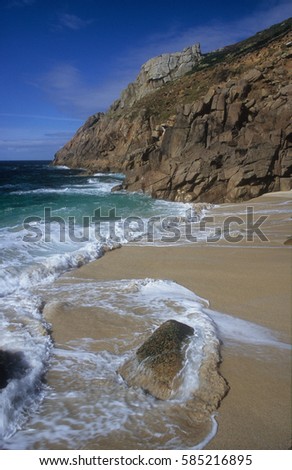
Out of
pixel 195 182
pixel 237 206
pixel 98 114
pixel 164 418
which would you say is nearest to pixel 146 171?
pixel 195 182

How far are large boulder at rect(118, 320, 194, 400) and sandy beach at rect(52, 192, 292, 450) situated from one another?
0.56 meters

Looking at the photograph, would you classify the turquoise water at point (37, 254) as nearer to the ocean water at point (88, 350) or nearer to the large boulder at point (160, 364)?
the ocean water at point (88, 350)

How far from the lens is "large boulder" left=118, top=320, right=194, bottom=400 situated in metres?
3.81

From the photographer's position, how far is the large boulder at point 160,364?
12.5 ft

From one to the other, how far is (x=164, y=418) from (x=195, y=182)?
751 inches

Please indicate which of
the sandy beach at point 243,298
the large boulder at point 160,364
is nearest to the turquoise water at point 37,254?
the sandy beach at point 243,298

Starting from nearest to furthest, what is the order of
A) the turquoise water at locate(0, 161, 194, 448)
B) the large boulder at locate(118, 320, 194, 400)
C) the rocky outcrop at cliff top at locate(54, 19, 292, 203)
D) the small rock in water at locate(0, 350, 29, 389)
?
the large boulder at locate(118, 320, 194, 400)
the turquoise water at locate(0, 161, 194, 448)
the small rock in water at locate(0, 350, 29, 389)
the rocky outcrop at cliff top at locate(54, 19, 292, 203)

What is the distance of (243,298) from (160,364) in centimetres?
265

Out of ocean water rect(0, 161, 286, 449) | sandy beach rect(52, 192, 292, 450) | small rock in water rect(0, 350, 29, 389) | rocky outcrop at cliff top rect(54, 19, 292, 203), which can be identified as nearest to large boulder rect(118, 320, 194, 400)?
ocean water rect(0, 161, 286, 449)

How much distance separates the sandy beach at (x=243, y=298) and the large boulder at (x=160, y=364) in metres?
0.56

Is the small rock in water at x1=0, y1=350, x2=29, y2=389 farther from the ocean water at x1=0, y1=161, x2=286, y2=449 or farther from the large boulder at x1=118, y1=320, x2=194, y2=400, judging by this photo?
the large boulder at x1=118, y1=320, x2=194, y2=400

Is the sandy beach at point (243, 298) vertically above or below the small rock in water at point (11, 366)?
above

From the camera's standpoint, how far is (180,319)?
5441 millimetres

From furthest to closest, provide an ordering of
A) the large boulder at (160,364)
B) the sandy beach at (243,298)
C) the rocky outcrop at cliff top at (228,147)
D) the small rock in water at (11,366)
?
the rocky outcrop at cliff top at (228,147), the small rock in water at (11,366), the large boulder at (160,364), the sandy beach at (243,298)
